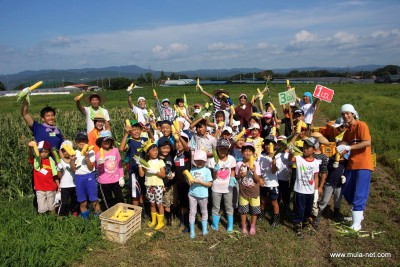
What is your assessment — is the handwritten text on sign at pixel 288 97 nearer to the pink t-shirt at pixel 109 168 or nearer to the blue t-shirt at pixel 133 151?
the blue t-shirt at pixel 133 151

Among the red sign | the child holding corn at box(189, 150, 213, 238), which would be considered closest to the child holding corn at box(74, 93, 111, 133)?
the child holding corn at box(189, 150, 213, 238)

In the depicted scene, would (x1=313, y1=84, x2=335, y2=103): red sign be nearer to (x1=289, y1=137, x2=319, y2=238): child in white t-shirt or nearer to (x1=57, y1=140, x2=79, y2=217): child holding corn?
(x1=289, y1=137, x2=319, y2=238): child in white t-shirt

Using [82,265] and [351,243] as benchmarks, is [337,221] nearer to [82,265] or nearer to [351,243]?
[351,243]

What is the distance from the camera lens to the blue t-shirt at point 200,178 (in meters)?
5.18

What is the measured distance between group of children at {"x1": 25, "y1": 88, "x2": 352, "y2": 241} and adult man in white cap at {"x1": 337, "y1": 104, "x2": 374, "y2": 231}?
12.3 inches

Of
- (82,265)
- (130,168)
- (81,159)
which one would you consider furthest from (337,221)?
(81,159)

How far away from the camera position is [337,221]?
5.98 metres

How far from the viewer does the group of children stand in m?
5.24

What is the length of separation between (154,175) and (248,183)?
1834 mm

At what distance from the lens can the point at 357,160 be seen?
538 cm

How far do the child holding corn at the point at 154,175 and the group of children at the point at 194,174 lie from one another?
0.02 metres

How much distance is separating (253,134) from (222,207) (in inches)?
73.2

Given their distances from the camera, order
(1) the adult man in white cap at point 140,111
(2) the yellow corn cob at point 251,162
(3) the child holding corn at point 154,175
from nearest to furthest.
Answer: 1. (2) the yellow corn cob at point 251,162
2. (3) the child holding corn at point 154,175
3. (1) the adult man in white cap at point 140,111

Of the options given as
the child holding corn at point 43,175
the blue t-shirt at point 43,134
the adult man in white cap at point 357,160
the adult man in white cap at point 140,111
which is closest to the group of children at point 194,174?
the child holding corn at point 43,175
